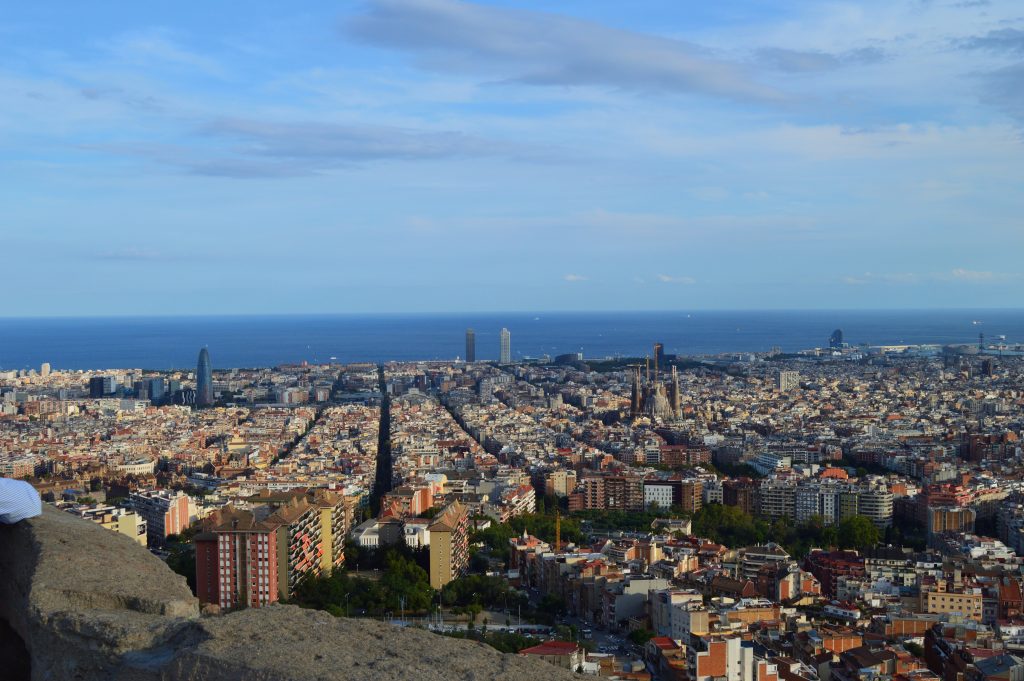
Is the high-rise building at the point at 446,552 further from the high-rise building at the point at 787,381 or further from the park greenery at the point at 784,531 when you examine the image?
the high-rise building at the point at 787,381

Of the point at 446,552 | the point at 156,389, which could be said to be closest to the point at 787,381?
the point at 156,389

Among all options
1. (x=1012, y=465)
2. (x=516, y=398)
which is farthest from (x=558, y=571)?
(x=516, y=398)

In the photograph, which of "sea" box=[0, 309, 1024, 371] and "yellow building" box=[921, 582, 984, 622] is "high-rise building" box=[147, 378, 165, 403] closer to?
"sea" box=[0, 309, 1024, 371]

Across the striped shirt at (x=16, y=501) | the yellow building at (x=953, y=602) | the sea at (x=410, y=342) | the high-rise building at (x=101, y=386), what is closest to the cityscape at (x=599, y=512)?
the yellow building at (x=953, y=602)

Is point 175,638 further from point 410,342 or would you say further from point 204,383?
point 410,342

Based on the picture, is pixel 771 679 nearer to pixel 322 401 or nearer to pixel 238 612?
pixel 238 612

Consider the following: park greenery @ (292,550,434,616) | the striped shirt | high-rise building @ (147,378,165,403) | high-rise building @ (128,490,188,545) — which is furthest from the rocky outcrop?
high-rise building @ (147,378,165,403)
